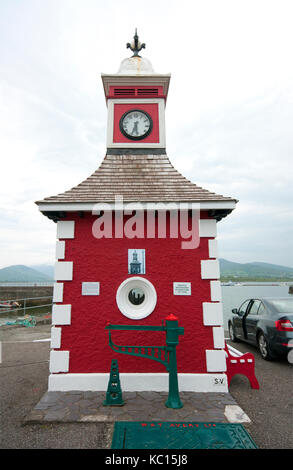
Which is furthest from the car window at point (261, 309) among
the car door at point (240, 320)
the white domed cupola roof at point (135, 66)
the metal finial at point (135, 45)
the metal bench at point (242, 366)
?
the metal finial at point (135, 45)

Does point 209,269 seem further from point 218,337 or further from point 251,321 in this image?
point 251,321

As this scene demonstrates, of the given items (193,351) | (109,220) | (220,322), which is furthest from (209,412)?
(109,220)

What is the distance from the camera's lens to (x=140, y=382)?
4.71m

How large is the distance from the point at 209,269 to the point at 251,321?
314 cm

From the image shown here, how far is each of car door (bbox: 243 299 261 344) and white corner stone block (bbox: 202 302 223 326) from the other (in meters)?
2.52

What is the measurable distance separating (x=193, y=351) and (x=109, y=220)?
2.89 metres

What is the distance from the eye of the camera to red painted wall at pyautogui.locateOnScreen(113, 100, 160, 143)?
679cm

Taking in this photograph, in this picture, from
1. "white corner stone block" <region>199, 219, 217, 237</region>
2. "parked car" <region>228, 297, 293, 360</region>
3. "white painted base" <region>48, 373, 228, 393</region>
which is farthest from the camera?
"parked car" <region>228, 297, 293, 360</region>

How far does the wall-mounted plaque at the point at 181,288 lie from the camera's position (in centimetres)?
498

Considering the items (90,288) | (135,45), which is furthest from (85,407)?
(135,45)

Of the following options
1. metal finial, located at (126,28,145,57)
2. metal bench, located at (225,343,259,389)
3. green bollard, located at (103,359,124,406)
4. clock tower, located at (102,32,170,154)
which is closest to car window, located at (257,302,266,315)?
metal bench, located at (225,343,259,389)

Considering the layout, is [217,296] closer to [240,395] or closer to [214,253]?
[214,253]

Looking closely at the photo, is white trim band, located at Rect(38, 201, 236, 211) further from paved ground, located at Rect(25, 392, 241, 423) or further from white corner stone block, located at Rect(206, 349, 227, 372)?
paved ground, located at Rect(25, 392, 241, 423)
